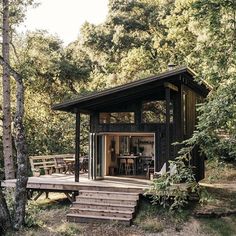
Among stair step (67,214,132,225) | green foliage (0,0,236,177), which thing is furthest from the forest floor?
green foliage (0,0,236,177)

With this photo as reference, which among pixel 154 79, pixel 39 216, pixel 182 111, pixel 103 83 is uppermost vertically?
pixel 103 83

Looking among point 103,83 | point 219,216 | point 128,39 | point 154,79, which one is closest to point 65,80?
point 103,83

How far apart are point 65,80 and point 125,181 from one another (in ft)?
37.2

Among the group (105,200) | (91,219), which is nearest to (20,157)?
(91,219)

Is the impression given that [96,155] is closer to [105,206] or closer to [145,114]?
[145,114]

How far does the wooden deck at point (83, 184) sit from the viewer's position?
1293cm

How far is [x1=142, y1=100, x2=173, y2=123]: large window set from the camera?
1509 cm

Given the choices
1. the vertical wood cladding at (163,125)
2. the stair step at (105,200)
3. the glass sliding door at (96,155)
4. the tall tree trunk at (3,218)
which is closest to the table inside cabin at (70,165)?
the glass sliding door at (96,155)

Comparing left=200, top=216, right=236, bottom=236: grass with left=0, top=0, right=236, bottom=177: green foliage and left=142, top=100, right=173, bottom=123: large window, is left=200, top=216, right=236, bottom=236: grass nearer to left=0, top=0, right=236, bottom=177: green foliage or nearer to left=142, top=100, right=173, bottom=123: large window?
left=142, top=100, right=173, bottom=123: large window

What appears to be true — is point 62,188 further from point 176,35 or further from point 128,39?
point 128,39

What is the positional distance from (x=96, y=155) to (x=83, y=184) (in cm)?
216

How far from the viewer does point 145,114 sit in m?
15.1

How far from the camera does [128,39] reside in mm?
24062

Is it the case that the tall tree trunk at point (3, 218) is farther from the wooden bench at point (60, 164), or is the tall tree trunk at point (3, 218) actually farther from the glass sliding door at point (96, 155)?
the wooden bench at point (60, 164)
